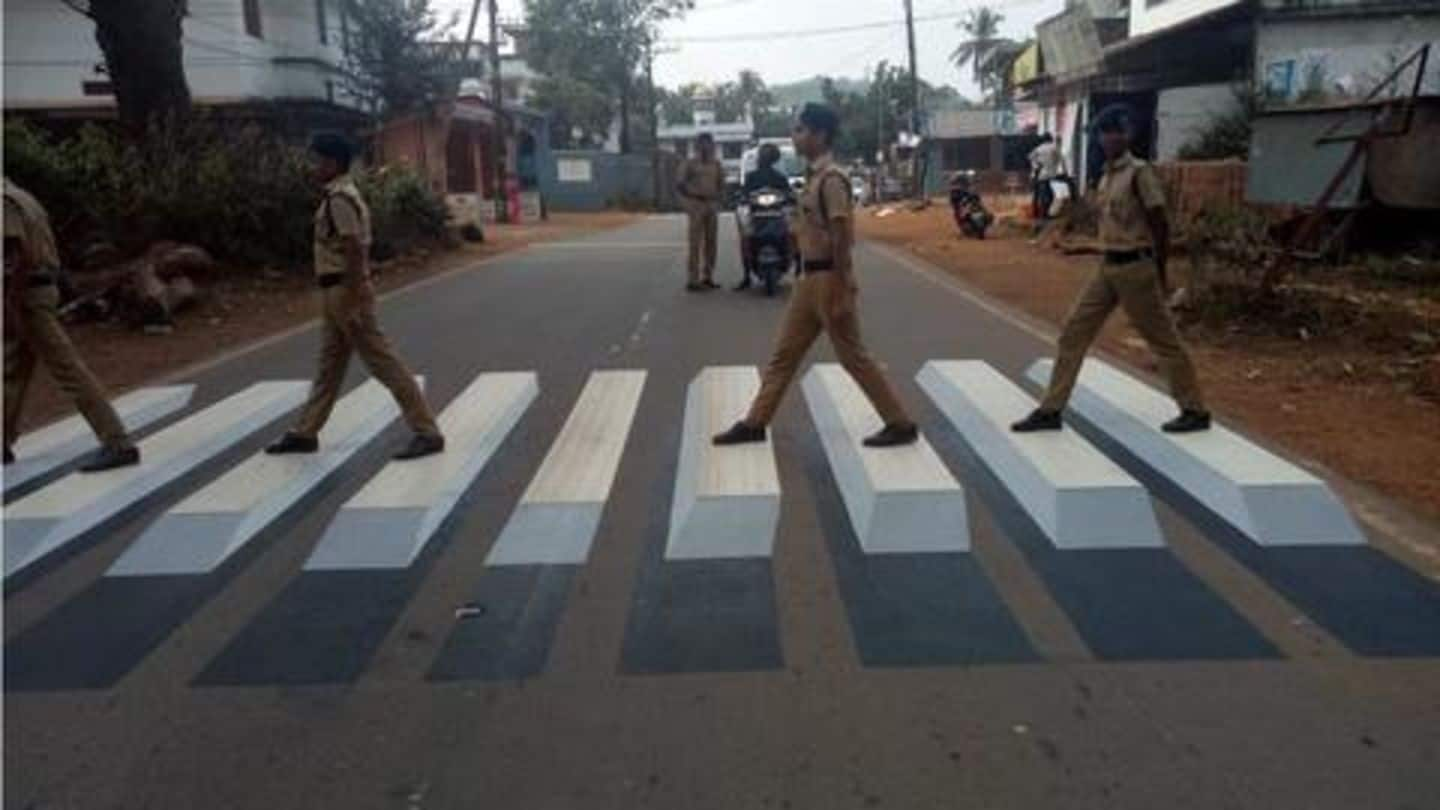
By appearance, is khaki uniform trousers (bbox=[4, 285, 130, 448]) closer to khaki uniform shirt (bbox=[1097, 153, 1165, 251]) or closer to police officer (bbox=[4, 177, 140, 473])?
police officer (bbox=[4, 177, 140, 473])

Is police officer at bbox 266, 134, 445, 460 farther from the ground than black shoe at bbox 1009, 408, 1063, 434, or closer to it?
farther from the ground

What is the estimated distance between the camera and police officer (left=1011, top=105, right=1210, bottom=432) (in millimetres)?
7320

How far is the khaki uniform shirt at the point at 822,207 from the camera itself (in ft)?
23.6

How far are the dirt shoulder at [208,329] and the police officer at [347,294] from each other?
10.1 ft

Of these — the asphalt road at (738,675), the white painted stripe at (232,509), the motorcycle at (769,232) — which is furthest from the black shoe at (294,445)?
the motorcycle at (769,232)

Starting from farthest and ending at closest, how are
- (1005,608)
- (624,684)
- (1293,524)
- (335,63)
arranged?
(335,63), (1293,524), (1005,608), (624,684)

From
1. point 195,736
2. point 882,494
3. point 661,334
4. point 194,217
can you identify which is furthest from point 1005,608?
point 194,217

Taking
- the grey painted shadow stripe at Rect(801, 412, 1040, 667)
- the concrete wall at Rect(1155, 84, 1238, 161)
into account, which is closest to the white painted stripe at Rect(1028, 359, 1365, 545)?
the grey painted shadow stripe at Rect(801, 412, 1040, 667)

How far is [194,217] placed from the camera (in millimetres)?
17328

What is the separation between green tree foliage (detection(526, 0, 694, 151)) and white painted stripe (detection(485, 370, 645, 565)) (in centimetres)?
6217

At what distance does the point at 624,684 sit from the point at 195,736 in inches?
49.8

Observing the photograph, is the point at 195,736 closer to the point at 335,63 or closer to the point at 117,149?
the point at 117,149

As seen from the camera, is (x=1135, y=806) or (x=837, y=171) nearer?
(x=1135, y=806)

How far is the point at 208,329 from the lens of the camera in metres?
14.2
